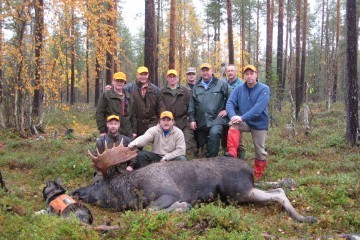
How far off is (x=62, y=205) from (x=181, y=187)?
6.21 feet

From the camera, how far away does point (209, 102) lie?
28.0 ft

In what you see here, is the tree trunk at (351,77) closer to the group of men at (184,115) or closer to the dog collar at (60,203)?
the group of men at (184,115)

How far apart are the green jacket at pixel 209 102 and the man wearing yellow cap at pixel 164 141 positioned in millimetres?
1179

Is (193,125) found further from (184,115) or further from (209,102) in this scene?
(209,102)

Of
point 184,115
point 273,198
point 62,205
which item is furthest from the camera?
point 184,115

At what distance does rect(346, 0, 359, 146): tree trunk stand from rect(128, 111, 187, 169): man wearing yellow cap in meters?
6.41

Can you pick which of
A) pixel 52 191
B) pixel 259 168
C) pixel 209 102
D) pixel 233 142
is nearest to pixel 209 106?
pixel 209 102

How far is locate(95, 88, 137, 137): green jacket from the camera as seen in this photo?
27.3ft

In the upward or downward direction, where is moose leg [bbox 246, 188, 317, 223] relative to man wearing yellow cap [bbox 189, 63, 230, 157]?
downward

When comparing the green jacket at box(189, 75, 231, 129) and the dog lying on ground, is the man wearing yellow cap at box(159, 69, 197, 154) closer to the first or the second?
the green jacket at box(189, 75, 231, 129)

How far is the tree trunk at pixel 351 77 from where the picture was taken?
11320 millimetres

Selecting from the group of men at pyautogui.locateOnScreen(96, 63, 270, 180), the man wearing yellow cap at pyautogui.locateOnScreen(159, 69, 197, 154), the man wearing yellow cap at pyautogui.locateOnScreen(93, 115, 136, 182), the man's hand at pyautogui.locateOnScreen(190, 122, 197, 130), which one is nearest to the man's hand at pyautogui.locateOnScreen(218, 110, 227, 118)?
the group of men at pyautogui.locateOnScreen(96, 63, 270, 180)

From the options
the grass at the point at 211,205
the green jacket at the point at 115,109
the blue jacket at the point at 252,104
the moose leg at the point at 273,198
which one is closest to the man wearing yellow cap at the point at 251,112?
the blue jacket at the point at 252,104

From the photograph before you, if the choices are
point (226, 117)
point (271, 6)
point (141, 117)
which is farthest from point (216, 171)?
point (271, 6)
